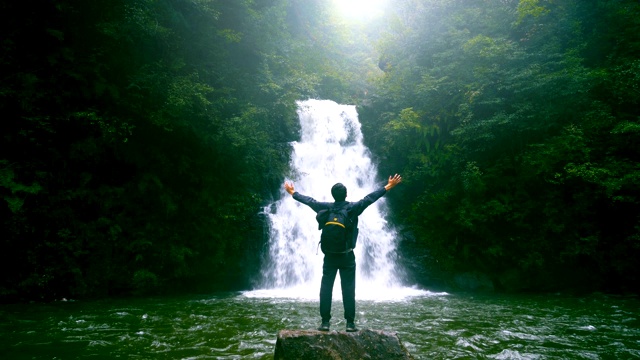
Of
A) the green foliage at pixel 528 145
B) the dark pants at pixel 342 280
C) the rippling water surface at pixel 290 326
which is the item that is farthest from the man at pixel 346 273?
the green foliage at pixel 528 145

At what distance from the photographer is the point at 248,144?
11711 mm

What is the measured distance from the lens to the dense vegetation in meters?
9.14

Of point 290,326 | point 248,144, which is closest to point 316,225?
point 248,144

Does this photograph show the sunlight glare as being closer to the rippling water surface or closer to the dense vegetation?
the dense vegetation

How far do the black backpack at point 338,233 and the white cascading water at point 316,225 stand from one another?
20.3 ft

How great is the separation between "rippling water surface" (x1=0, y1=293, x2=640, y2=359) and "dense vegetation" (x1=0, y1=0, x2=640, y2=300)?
178 cm

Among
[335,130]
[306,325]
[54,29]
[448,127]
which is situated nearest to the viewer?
[306,325]

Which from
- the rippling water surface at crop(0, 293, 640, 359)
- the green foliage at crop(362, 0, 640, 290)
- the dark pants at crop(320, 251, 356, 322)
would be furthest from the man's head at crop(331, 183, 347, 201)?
the green foliage at crop(362, 0, 640, 290)

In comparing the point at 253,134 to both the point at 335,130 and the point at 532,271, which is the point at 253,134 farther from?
the point at 532,271

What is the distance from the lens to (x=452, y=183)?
1251 centimetres

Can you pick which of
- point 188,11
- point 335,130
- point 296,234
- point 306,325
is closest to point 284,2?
point 188,11

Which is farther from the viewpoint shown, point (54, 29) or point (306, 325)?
point (54, 29)

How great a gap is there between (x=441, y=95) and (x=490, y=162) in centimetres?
355

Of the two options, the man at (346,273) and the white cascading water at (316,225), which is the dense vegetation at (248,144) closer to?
the white cascading water at (316,225)
